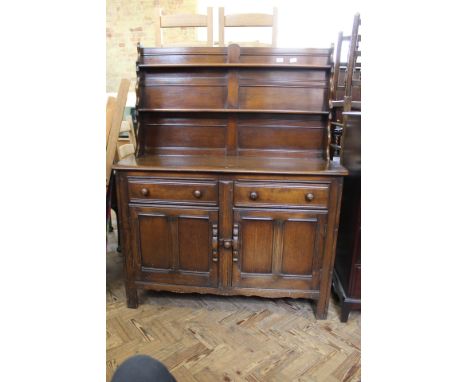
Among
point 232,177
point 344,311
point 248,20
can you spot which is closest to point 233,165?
point 232,177

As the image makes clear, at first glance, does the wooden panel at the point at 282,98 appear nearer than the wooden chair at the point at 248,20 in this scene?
Yes

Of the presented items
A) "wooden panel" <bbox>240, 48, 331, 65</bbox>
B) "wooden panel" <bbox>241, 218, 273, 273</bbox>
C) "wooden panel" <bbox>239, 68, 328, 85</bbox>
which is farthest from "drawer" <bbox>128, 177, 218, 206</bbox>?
"wooden panel" <bbox>240, 48, 331, 65</bbox>

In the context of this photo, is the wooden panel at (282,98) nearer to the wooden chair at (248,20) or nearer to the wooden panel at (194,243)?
the wooden chair at (248,20)

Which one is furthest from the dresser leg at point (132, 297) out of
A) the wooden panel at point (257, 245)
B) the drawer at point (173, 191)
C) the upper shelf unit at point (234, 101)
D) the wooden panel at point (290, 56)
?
the wooden panel at point (290, 56)

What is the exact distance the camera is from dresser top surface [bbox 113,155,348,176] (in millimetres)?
1452

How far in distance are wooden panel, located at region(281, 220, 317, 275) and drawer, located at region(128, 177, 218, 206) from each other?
0.42 meters

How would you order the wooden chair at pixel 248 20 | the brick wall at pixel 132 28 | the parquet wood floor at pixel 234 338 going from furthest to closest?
the brick wall at pixel 132 28 < the wooden chair at pixel 248 20 < the parquet wood floor at pixel 234 338

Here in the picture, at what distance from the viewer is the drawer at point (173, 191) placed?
1506mm

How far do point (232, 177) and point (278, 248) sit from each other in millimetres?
453

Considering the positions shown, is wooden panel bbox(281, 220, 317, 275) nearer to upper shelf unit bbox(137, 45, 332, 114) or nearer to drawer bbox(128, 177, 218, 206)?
drawer bbox(128, 177, 218, 206)

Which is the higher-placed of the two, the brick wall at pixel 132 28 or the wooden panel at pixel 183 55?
the brick wall at pixel 132 28

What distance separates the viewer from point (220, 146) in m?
1.85
